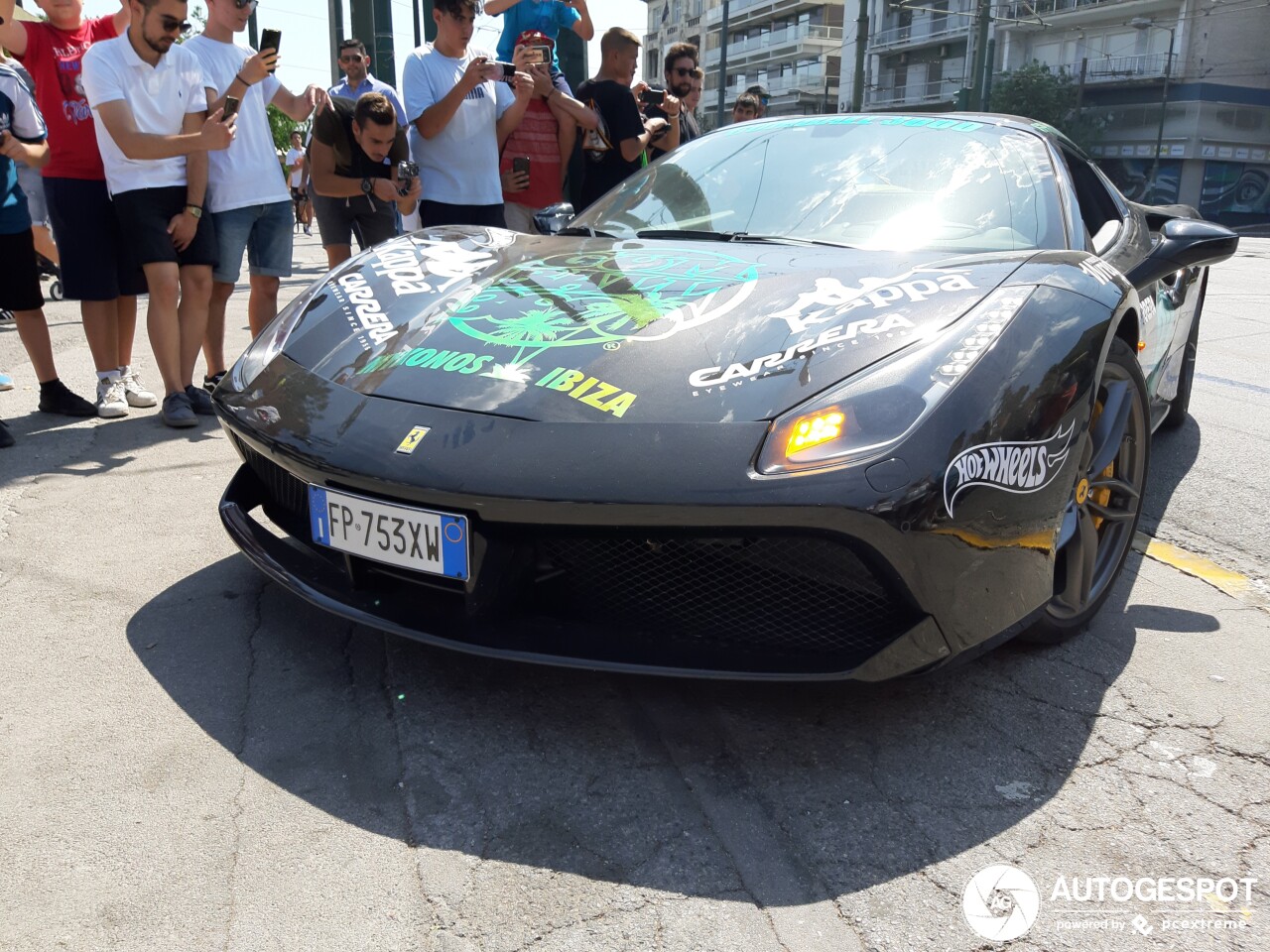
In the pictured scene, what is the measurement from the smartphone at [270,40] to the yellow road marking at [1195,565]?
3.69 m

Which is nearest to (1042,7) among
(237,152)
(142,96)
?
(237,152)

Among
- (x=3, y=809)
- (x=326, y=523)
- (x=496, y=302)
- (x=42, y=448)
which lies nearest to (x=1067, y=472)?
(x=496, y=302)

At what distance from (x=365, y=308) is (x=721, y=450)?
1171mm

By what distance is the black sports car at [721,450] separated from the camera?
1.82 meters

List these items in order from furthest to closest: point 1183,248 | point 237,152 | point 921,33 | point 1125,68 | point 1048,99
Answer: point 921,33, point 1125,68, point 1048,99, point 237,152, point 1183,248

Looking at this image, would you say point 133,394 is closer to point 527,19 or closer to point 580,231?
point 580,231

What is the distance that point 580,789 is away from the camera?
1.83 m

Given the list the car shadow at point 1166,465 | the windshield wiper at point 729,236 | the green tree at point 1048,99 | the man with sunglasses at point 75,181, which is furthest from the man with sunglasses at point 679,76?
the green tree at point 1048,99

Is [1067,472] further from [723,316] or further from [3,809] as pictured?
[3,809]

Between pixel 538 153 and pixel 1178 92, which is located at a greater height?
pixel 1178 92

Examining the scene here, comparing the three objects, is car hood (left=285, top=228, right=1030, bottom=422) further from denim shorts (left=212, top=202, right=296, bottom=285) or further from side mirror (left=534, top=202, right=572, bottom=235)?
denim shorts (left=212, top=202, right=296, bottom=285)

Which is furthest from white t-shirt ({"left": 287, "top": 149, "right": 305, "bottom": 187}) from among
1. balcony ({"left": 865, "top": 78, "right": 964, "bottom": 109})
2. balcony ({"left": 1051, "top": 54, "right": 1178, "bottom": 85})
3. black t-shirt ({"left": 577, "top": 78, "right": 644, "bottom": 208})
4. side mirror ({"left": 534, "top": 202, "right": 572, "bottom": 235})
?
balcony ({"left": 865, "top": 78, "right": 964, "bottom": 109})

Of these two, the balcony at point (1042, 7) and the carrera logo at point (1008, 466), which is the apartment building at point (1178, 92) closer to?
the balcony at point (1042, 7)

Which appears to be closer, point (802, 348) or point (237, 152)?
point (802, 348)
